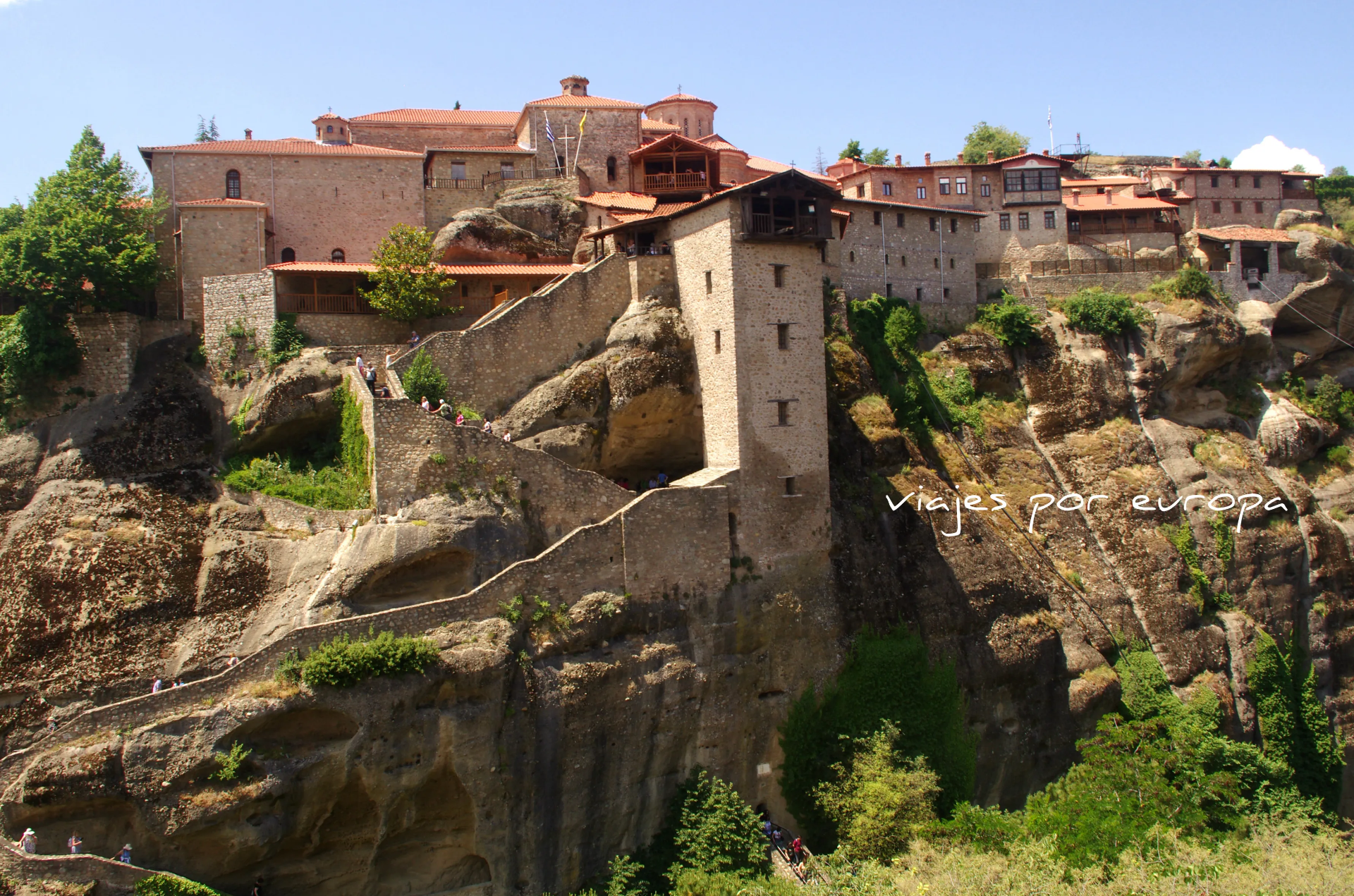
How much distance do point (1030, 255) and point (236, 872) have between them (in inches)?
1664

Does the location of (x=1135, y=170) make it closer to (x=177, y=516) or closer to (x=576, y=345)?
(x=576, y=345)

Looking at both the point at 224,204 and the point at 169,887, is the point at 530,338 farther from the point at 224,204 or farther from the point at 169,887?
the point at 169,887

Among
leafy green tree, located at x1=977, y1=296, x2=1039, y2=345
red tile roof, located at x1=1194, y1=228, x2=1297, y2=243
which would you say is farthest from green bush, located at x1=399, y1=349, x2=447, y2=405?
red tile roof, located at x1=1194, y1=228, x2=1297, y2=243

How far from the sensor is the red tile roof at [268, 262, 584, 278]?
37.5m

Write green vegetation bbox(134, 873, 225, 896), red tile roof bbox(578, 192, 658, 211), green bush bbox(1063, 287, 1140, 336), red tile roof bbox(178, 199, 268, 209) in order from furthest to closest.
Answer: green bush bbox(1063, 287, 1140, 336) → red tile roof bbox(578, 192, 658, 211) → red tile roof bbox(178, 199, 268, 209) → green vegetation bbox(134, 873, 225, 896)

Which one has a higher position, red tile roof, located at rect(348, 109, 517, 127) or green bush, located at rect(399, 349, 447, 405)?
red tile roof, located at rect(348, 109, 517, 127)

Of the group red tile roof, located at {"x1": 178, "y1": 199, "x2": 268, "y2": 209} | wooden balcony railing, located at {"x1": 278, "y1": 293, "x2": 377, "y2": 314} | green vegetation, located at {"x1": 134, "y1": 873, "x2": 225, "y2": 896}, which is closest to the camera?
green vegetation, located at {"x1": 134, "y1": 873, "x2": 225, "y2": 896}

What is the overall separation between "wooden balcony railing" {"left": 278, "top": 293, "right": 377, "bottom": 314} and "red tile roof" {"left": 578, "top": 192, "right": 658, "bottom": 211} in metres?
9.69

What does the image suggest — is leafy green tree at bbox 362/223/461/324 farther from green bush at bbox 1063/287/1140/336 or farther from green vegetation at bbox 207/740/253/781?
green bush at bbox 1063/287/1140/336

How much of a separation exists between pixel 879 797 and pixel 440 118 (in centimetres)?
3444

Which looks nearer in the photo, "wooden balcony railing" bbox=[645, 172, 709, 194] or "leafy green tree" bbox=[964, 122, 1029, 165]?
"wooden balcony railing" bbox=[645, 172, 709, 194]

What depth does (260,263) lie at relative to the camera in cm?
4041

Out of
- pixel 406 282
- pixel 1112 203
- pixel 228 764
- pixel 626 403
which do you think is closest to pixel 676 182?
pixel 406 282

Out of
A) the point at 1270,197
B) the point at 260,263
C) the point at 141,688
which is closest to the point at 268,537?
the point at 141,688
